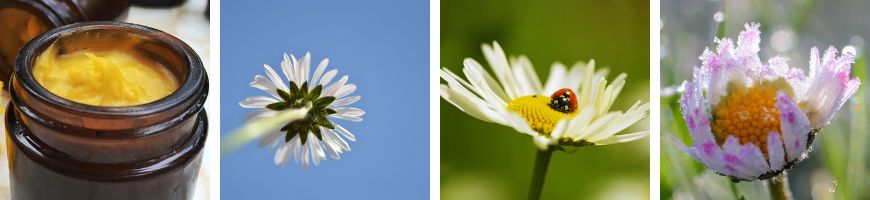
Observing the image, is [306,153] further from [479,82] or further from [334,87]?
[479,82]

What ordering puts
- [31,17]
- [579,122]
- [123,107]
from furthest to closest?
[579,122], [31,17], [123,107]

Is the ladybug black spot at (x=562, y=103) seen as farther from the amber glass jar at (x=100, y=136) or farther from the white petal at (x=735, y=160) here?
the amber glass jar at (x=100, y=136)

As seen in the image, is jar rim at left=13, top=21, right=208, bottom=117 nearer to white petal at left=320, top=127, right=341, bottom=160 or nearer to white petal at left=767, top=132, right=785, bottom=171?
white petal at left=320, top=127, right=341, bottom=160

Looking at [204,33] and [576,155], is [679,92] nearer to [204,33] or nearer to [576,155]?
[576,155]

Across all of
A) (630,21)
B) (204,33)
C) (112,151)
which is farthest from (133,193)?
(630,21)

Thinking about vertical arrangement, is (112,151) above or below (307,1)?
below

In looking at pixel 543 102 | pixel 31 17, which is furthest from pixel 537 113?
pixel 31 17

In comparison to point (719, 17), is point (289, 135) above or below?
below
